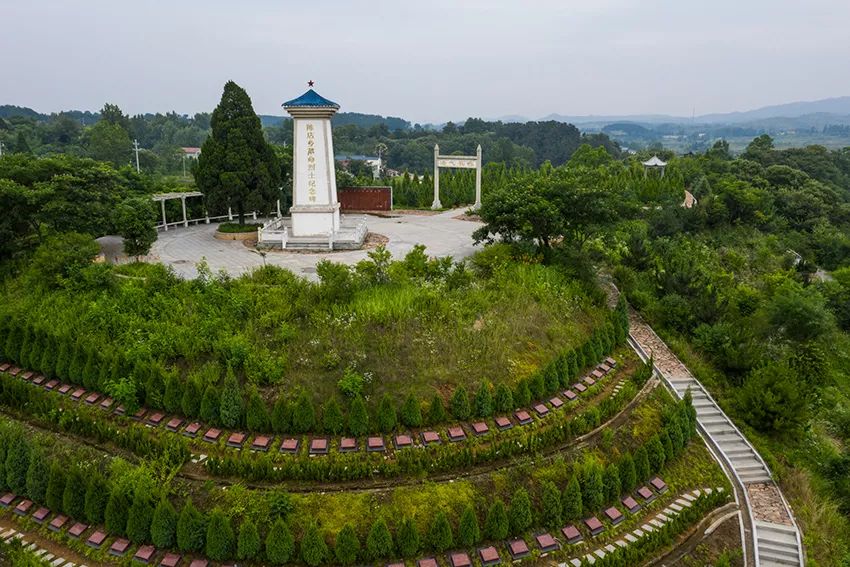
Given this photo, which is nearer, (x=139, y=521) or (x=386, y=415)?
(x=139, y=521)

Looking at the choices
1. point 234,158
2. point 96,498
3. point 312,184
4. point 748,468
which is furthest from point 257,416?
point 234,158

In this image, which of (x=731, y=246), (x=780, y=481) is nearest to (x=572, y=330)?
(x=780, y=481)

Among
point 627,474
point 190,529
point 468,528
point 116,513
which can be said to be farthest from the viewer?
point 627,474

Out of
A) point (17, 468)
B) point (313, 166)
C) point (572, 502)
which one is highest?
point (313, 166)

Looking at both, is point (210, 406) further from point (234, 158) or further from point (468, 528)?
point (234, 158)

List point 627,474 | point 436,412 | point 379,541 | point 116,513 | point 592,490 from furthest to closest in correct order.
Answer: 1. point 436,412
2. point 627,474
3. point 592,490
4. point 116,513
5. point 379,541

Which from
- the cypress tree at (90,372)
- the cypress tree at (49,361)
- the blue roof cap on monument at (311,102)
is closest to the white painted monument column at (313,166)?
the blue roof cap on monument at (311,102)

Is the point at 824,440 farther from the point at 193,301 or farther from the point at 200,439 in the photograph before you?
the point at 193,301

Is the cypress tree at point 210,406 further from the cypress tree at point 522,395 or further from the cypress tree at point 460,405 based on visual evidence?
the cypress tree at point 522,395
